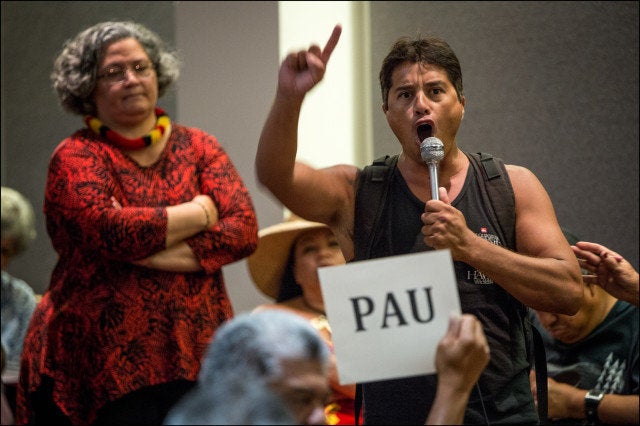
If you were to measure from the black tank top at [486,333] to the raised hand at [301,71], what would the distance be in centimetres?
31

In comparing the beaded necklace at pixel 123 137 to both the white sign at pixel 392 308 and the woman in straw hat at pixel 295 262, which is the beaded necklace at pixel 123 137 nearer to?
the woman in straw hat at pixel 295 262

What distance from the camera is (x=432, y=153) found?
194 centimetres

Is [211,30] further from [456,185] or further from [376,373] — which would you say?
[376,373]

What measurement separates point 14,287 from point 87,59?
1.64 m

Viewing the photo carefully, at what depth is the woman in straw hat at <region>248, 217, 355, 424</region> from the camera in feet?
12.1

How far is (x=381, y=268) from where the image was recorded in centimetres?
152

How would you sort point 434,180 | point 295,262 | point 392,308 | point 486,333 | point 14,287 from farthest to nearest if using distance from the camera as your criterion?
point 14,287 → point 295,262 → point 486,333 → point 434,180 → point 392,308

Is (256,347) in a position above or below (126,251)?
above

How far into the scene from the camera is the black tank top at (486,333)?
198cm

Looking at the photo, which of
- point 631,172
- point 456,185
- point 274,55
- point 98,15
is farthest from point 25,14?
point 456,185

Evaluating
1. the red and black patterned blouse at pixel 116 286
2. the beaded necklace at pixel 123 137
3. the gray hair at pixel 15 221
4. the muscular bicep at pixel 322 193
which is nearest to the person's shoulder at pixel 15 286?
the gray hair at pixel 15 221

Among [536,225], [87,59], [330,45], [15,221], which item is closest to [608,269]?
[536,225]

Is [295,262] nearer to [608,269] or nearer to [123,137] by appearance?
[123,137]

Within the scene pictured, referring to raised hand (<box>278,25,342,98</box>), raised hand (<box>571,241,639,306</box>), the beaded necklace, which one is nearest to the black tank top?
raised hand (<box>278,25,342,98</box>)
